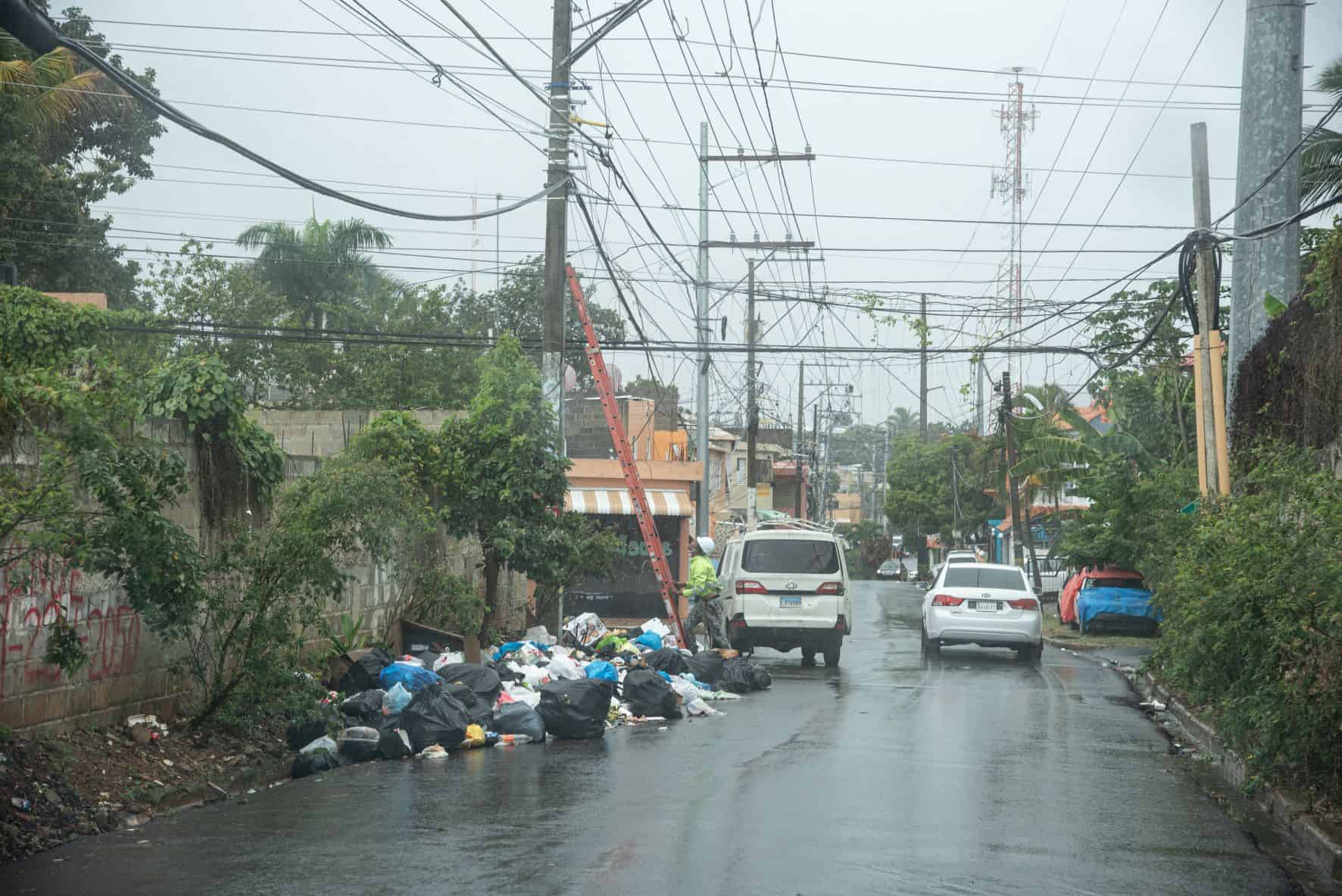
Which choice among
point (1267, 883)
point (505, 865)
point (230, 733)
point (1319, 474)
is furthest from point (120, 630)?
point (1319, 474)

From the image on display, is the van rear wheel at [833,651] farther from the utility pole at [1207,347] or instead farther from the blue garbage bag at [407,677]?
the blue garbage bag at [407,677]

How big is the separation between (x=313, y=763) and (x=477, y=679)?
3170 millimetres

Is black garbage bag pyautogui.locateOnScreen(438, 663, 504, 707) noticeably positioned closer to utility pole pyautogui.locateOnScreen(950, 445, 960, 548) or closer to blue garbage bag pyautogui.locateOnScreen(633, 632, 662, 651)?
blue garbage bag pyautogui.locateOnScreen(633, 632, 662, 651)

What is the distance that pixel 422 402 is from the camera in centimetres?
4009

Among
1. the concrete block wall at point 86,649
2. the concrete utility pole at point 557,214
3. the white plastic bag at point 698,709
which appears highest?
the concrete utility pole at point 557,214

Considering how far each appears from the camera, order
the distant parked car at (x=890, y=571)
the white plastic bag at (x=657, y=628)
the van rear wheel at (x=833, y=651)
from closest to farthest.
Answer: the white plastic bag at (x=657, y=628), the van rear wheel at (x=833, y=651), the distant parked car at (x=890, y=571)

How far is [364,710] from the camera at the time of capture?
12492 millimetres

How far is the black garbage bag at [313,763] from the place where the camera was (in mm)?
10844

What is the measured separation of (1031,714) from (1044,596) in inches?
1065

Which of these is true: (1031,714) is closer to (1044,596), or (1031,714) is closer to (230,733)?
(230,733)

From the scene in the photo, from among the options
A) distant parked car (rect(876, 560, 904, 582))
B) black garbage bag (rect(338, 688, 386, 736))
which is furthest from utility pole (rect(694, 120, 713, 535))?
distant parked car (rect(876, 560, 904, 582))

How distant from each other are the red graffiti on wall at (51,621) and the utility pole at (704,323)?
2008 centimetres

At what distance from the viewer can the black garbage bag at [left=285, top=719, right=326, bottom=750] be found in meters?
11.3

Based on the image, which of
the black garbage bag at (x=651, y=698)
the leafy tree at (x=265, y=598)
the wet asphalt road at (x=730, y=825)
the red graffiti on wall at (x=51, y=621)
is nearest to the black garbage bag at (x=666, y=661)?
the black garbage bag at (x=651, y=698)
